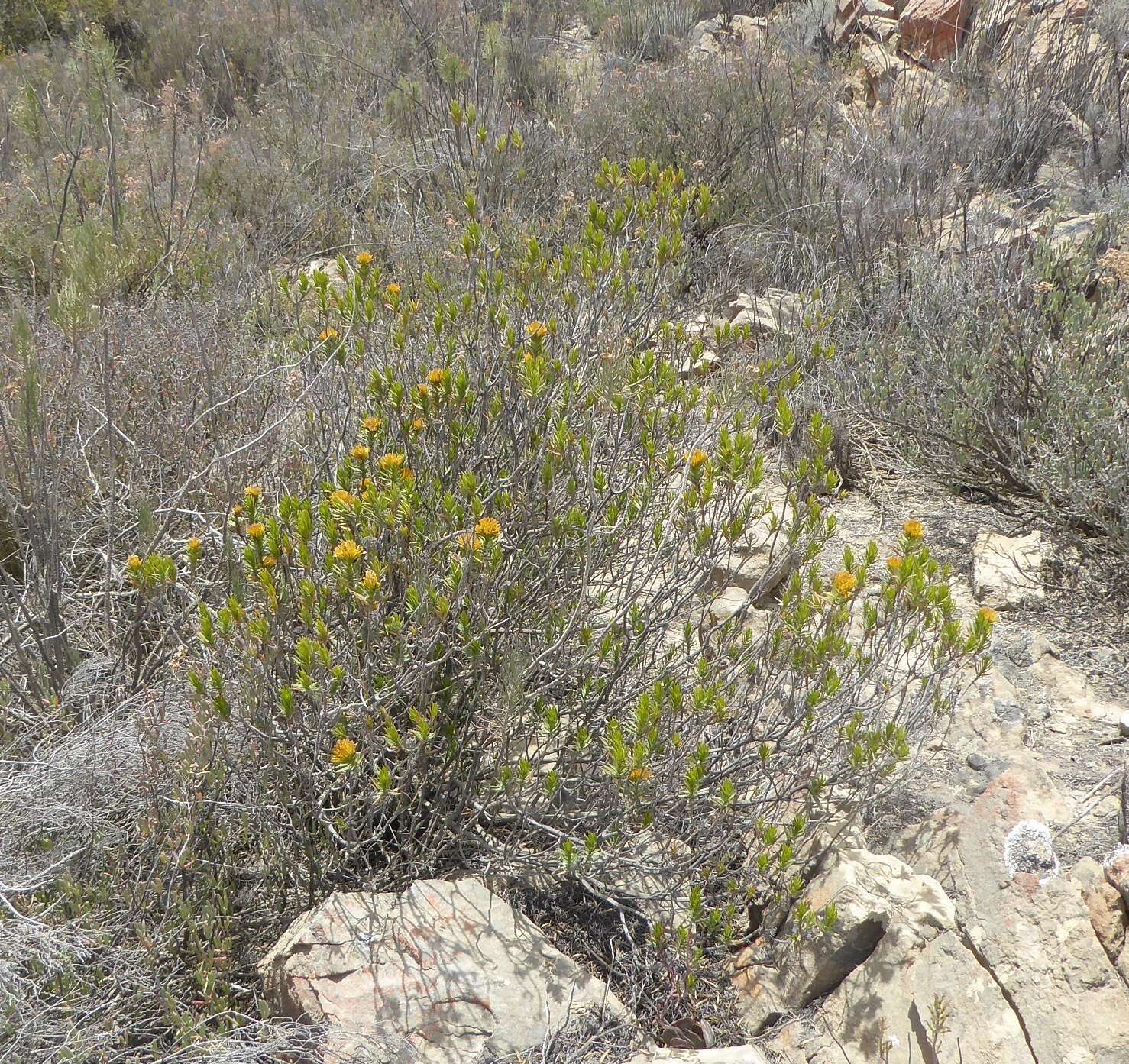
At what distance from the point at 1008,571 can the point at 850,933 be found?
158 cm

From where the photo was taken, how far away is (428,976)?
199 cm

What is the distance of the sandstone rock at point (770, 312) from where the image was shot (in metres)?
4.30

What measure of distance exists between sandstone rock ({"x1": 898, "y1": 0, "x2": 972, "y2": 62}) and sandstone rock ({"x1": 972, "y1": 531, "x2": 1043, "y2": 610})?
5431mm

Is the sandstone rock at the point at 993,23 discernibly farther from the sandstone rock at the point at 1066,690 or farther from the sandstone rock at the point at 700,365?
the sandstone rock at the point at 1066,690

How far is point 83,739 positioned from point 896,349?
132 inches

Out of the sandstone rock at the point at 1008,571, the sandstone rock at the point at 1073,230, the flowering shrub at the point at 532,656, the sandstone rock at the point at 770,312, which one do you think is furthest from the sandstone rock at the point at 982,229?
the flowering shrub at the point at 532,656

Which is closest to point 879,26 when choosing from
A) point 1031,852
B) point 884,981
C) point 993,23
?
point 993,23

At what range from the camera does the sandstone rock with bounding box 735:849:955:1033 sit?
203 cm

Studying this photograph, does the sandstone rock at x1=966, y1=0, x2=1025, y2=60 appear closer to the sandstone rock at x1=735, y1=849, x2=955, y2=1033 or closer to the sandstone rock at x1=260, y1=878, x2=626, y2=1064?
the sandstone rock at x1=735, y1=849, x2=955, y2=1033

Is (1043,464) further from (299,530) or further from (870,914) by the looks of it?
(299,530)

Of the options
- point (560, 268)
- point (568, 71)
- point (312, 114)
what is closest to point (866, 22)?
point (568, 71)

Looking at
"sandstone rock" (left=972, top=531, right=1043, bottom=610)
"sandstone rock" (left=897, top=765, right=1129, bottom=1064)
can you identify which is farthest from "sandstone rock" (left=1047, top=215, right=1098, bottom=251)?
"sandstone rock" (left=897, top=765, right=1129, bottom=1064)

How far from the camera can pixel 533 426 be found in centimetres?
250

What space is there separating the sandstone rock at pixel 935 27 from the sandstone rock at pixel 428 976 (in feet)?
24.1
